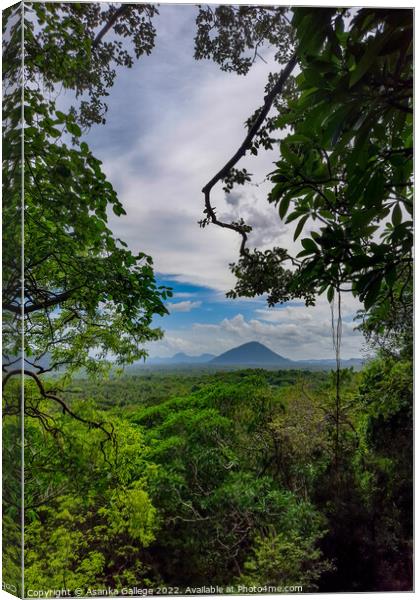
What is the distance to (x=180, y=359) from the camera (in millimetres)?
3047

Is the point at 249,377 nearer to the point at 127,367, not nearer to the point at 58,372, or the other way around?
the point at 127,367

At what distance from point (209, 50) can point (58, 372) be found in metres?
2.02

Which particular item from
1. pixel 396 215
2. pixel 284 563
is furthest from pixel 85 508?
pixel 396 215

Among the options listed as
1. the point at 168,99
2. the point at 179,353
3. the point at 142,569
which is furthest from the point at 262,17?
the point at 142,569

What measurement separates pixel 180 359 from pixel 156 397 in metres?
0.26

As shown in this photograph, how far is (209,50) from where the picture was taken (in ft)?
9.84

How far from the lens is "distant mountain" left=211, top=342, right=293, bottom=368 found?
3.06 metres

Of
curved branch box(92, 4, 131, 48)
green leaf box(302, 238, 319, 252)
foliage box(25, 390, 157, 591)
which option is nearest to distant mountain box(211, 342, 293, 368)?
foliage box(25, 390, 157, 591)

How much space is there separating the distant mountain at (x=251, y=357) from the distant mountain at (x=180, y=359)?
51 millimetres

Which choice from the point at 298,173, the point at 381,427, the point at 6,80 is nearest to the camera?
the point at 298,173

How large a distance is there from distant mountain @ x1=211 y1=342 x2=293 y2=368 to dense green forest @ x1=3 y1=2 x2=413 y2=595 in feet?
0.23

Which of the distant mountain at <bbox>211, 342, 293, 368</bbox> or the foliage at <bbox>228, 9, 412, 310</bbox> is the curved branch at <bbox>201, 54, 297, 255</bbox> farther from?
the distant mountain at <bbox>211, 342, 293, 368</bbox>

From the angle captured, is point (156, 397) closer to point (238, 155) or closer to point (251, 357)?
point (251, 357)

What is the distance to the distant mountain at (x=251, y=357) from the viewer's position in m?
3.06
